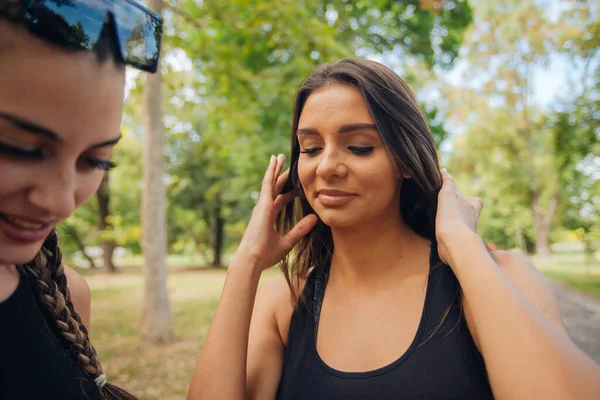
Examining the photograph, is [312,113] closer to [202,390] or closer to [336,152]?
[336,152]

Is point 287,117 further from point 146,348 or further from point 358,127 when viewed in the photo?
point 358,127

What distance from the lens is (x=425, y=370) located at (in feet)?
4.92

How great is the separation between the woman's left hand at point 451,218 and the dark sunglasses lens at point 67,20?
1.30 m

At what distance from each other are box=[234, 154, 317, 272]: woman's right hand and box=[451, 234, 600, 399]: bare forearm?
835 mm

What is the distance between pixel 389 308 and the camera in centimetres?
174

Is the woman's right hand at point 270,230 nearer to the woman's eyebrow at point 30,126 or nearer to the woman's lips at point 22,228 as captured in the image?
the woman's lips at point 22,228

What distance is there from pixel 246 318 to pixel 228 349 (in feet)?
0.45

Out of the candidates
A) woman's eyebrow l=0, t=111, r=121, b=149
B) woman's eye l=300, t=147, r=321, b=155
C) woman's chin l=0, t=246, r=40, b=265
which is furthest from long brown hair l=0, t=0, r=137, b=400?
woman's eye l=300, t=147, r=321, b=155

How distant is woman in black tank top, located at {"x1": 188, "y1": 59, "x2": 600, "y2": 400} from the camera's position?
1417 millimetres

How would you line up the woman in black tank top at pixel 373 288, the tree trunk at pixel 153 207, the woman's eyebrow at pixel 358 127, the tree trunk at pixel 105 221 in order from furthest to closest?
1. the tree trunk at pixel 105 221
2. the tree trunk at pixel 153 207
3. the woman's eyebrow at pixel 358 127
4. the woman in black tank top at pixel 373 288

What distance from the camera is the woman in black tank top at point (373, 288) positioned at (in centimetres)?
142

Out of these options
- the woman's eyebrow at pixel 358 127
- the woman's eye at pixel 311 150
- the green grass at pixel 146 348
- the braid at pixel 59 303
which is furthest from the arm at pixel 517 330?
the green grass at pixel 146 348

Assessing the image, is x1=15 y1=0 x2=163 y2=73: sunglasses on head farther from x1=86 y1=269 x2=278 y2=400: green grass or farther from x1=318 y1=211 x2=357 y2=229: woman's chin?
x1=86 y1=269 x2=278 y2=400: green grass

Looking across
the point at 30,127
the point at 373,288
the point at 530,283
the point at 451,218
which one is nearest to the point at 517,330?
the point at 530,283
